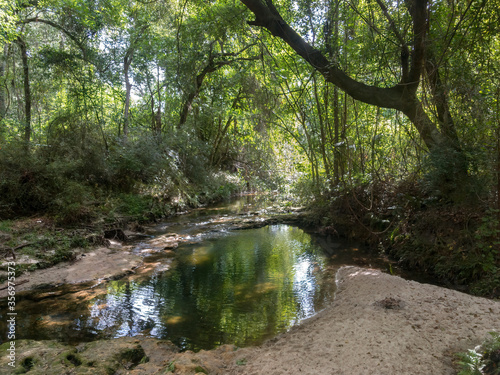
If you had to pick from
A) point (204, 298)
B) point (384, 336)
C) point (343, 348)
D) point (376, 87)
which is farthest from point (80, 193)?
point (384, 336)

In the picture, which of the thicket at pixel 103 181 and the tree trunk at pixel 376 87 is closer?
the tree trunk at pixel 376 87

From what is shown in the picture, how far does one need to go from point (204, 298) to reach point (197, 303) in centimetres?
24

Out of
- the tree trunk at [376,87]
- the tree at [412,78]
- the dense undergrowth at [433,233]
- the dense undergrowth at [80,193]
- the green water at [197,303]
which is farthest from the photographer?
the dense undergrowth at [80,193]

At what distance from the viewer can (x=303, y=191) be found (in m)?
11.5

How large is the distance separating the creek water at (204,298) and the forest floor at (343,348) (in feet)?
1.64

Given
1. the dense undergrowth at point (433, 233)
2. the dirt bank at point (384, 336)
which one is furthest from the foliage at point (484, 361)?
the dense undergrowth at point (433, 233)

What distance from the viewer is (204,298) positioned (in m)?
5.78

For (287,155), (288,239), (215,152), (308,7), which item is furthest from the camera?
(215,152)

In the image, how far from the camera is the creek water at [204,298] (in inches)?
177

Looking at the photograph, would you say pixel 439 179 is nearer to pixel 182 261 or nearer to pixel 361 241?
pixel 361 241

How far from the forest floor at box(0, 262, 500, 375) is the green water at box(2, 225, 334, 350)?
1.49 feet

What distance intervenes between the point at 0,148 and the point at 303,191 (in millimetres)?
9828

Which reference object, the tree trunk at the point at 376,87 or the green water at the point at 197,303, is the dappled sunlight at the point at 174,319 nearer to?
the green water at the point at 197,303

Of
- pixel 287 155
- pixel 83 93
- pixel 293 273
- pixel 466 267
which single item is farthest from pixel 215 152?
pixel 466 267
